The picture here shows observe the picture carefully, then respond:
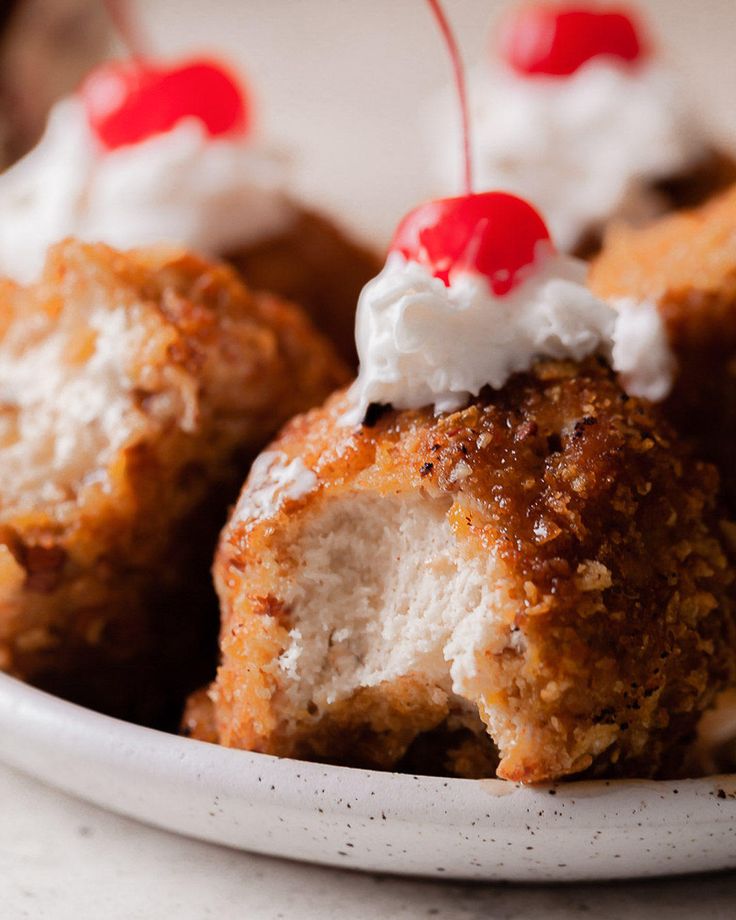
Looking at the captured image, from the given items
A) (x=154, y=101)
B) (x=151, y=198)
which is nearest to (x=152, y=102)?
(x=154, y=101)

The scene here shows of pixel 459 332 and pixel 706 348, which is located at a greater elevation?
pixel 459 332

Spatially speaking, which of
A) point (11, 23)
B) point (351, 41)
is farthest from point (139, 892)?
point (351, 41)

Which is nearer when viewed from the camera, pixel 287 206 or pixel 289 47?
pixel 287 206

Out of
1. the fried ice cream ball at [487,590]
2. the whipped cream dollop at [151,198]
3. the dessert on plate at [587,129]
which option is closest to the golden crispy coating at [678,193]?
the dessert on plate at [587,129]

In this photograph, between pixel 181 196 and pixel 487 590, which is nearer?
pixel 487 590

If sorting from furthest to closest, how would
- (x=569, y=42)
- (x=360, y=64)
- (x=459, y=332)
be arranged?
(x=360, y=64) < (x=569, y=42) < (x=459, y=332)

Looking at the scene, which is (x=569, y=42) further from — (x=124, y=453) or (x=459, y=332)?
(x=124, y=453)

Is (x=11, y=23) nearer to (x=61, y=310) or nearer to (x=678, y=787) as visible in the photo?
(x=61, y=310)
